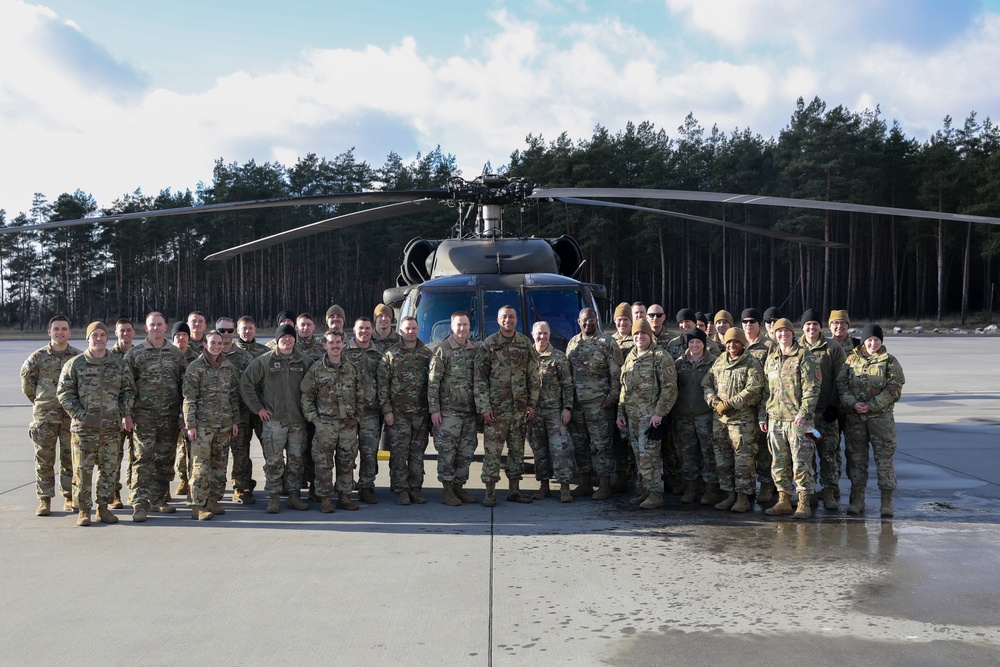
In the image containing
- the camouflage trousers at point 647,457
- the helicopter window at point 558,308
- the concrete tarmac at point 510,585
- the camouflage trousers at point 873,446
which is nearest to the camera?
the concrete tarmac at point 510,585

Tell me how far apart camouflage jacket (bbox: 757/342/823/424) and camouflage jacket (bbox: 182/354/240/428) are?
419 centimetres

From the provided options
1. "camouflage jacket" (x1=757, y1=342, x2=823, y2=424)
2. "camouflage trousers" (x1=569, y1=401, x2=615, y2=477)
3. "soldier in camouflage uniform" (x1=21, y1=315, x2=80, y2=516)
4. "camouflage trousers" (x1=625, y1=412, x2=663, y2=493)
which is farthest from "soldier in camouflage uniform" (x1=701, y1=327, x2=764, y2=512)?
"soldier in camouflage uniform" (x1=21, y1=315, x2=80, y2=516)

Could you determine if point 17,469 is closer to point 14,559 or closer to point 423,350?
point 14,559

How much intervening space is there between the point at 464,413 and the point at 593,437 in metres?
1.09

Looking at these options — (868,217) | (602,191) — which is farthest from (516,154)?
(602,191)

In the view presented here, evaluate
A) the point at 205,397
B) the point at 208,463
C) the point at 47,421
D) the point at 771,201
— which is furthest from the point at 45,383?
the point at 771,201

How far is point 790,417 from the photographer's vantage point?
19.9ft

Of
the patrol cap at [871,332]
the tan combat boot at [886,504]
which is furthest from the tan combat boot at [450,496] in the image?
the patrol cap at [871,332]

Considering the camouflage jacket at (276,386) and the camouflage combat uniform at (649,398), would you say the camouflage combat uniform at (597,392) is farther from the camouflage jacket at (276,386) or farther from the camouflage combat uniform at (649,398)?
the camouflage jacket at (276,386)

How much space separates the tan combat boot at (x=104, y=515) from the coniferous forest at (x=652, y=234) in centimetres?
3384

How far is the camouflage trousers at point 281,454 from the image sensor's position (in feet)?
20.9

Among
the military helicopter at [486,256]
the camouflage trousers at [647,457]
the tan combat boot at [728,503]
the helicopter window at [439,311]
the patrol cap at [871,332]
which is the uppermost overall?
the military helicopter at [486,256]

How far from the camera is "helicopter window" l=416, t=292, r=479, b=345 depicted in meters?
7.81

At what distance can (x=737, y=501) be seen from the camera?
20.5 feet
